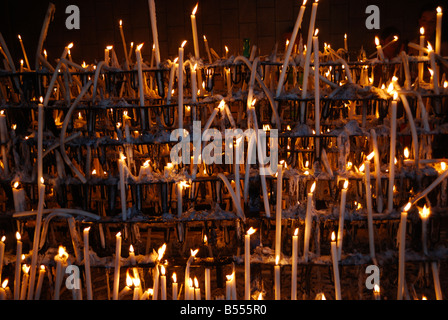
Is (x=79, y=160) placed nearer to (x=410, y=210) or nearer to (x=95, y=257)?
(x=95, y=257)

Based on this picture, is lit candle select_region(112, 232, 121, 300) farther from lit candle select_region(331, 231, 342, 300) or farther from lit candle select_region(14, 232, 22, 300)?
lit candle select_region(331, 231, 342, 300)

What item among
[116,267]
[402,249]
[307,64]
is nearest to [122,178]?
[116,267]

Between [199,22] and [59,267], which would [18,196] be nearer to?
[59,267]

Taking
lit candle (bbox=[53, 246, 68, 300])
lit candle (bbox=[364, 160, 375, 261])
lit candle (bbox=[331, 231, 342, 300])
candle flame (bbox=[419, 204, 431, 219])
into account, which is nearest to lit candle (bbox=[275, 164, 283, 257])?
lit candle (bbox=[331, 231, 342, 300])

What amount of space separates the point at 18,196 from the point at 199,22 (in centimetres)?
526

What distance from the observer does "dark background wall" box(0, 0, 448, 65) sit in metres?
6.80

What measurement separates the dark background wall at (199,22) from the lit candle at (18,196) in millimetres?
4911

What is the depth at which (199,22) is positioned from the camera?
276 inches

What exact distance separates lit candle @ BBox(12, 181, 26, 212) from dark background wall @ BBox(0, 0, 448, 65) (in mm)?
4911

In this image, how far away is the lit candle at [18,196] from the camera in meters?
2.35

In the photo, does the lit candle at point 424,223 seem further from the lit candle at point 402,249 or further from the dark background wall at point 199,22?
the dark background wall at point 199,22

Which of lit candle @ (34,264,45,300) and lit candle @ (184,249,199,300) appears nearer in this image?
lit candle @ (184,249,199,300)

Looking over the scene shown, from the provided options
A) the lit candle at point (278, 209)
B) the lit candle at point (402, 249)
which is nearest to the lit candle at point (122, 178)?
the lit candle at point (278, 209)

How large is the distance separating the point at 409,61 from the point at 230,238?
4.62 ft
